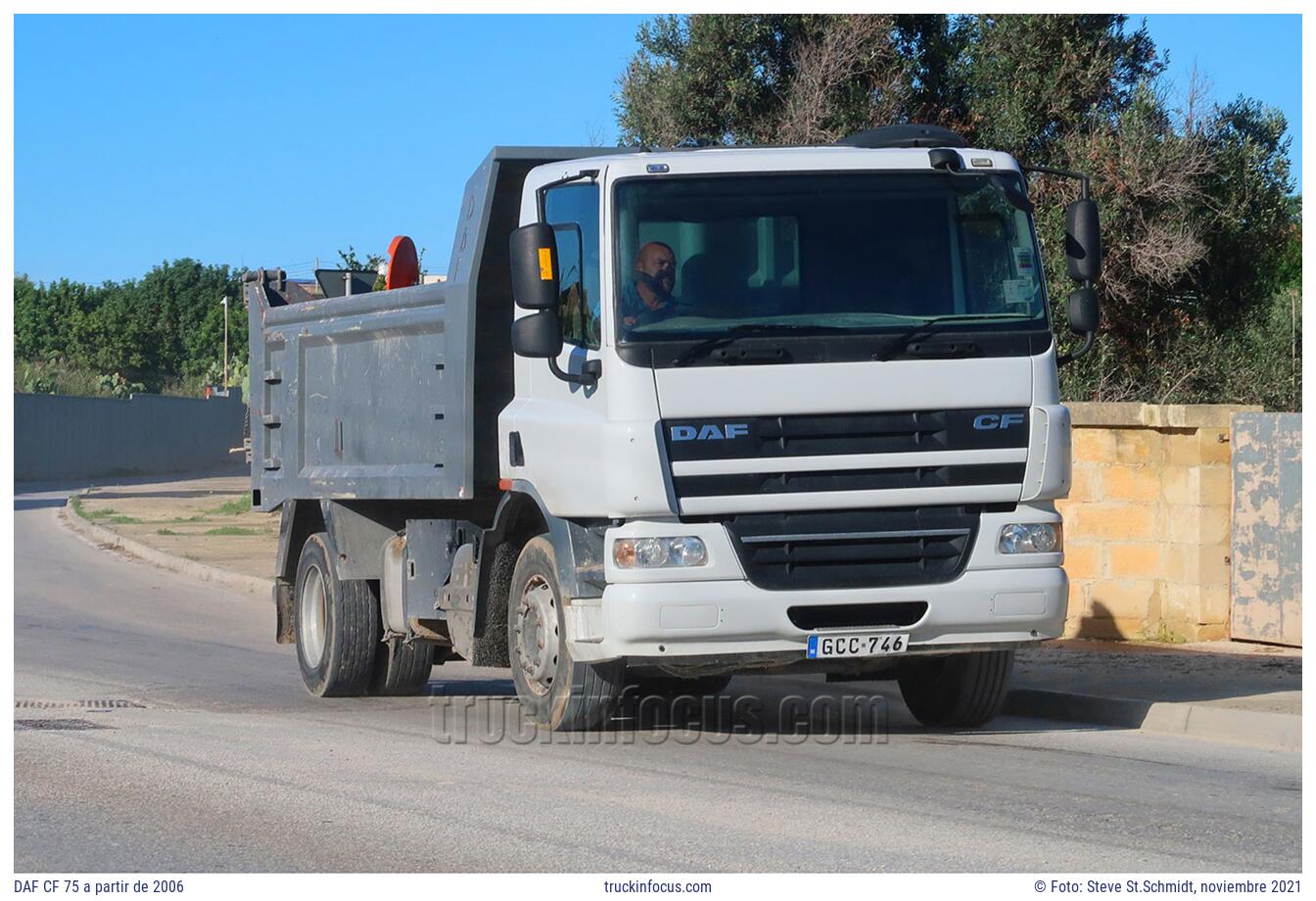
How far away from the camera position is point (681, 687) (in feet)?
35.3

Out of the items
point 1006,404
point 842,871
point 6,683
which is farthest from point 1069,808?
point 6,683

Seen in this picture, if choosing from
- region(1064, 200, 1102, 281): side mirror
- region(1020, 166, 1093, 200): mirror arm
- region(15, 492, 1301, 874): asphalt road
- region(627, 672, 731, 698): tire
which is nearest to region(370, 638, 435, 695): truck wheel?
region(15, 492, 1301, 874): asphalt road

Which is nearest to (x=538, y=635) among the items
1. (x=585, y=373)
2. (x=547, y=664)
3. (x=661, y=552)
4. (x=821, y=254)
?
(x=547, y=664)

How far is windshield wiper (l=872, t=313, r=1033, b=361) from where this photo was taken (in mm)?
8641

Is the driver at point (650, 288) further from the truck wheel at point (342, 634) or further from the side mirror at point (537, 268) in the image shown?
the truck wheel at point (342, 634)

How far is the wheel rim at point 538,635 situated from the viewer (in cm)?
926

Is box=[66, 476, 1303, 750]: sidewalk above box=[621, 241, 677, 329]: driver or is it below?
below

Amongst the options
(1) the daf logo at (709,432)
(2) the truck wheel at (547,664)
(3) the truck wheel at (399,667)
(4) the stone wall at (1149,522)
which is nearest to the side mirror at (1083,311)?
(1) the daf logo at (709,432)

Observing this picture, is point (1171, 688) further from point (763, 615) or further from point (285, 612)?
point (285, 612)

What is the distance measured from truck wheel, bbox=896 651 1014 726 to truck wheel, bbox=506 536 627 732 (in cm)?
183

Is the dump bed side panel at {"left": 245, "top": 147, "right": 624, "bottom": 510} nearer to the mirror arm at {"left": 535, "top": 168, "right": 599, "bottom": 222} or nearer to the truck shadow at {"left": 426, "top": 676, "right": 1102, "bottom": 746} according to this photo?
the mirror arm at {"left": 535, "top": 168, "right": 599, "bottom": 222}

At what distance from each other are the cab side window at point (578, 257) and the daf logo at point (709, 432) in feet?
1.89

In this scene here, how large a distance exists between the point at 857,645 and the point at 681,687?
222 cm

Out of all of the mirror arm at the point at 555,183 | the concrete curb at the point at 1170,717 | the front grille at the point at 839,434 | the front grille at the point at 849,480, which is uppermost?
the mirror arm at the point at 555,183
